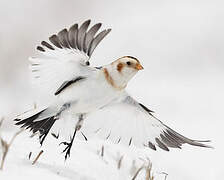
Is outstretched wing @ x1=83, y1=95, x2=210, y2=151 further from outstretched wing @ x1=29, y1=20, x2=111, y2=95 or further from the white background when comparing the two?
the white background

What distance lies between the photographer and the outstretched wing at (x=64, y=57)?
2.61 m

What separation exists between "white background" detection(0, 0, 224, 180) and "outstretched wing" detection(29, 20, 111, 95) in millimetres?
2029

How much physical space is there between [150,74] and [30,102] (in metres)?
2.01

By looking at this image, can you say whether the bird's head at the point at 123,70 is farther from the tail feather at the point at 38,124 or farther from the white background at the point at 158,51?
the white background at the point at 158,51

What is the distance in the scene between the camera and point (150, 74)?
7.54 m

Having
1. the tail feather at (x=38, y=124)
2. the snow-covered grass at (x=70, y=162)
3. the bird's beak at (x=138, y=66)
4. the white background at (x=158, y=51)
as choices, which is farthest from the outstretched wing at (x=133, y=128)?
the white background at (x=158, y=51)

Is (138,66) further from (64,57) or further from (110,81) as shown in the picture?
(64,57)

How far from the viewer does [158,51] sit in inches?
320

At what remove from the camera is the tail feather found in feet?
8.89

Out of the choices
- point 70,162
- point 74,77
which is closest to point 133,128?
point 70,162

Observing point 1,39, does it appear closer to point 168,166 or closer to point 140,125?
point 168,166

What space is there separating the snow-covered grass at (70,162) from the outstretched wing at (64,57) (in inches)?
13.3

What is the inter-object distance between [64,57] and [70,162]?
1.77ft

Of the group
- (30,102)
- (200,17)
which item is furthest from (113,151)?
(200,17)
